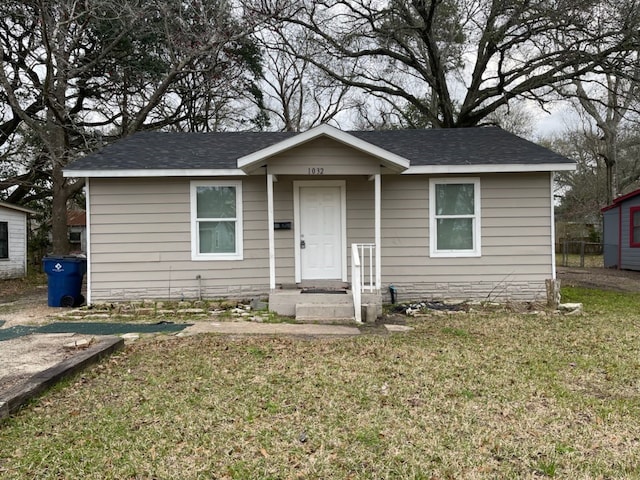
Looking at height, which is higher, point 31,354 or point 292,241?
point 292,241

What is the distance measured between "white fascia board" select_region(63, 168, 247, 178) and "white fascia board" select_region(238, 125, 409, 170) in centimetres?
73

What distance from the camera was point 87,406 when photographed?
3645mm

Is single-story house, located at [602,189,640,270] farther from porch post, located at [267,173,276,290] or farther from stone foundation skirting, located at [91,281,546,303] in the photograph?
porch post, located at [267,173,276,290]

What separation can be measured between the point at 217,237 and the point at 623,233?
15.5 m

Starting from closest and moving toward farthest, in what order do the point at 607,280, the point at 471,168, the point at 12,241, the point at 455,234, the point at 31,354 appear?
the point at 31,354 → the point at 471,168 → the point at 455,234 → the point at 607,280 → the point at 12,241

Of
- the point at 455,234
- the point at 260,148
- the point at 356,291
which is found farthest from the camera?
the point at 260,148

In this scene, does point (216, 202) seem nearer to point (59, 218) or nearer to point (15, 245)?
point (59, 218)

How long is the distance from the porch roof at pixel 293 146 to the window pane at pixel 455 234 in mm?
1022

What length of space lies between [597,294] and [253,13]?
12914 mm

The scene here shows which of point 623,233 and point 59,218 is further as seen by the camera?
point 623,233

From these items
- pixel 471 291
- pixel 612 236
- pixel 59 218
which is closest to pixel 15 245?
pixel 59 218

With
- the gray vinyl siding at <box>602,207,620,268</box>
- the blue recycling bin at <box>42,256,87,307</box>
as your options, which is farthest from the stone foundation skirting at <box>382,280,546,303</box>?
the gray vinyl siding at <box>602,207,620,268</box>

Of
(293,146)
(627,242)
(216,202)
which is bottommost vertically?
(627,242)

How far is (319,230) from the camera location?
8.82 meters
